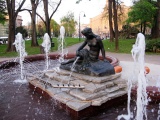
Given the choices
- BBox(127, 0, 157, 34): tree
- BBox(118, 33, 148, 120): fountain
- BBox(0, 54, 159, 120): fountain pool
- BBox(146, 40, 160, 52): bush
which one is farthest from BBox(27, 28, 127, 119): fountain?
BBox(127, 0, 157, 34): tree

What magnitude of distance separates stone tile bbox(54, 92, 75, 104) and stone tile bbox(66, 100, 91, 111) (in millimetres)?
152

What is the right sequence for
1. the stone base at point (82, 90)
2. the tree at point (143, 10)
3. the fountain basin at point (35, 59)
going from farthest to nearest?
the tree at point (143, 10)
the fountain basin at point (35, 59)
the stone base at point (82, 90)

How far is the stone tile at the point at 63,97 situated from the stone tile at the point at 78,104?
152mm

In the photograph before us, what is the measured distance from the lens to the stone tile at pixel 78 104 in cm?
383

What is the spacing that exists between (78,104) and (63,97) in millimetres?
504

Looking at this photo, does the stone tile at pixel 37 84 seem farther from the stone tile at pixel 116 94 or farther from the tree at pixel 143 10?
the tree at pixel 143 10

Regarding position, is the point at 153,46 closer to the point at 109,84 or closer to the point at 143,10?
the point at 143,10

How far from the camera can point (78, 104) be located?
393 centimetres

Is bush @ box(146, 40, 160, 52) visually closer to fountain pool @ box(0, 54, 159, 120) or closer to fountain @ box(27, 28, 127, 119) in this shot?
fountain @ box(27, 28, 127, 119)

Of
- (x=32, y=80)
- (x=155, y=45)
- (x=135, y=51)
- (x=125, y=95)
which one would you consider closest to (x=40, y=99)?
(x=32, y=80)

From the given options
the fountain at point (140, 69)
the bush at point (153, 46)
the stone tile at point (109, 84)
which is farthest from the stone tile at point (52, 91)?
the bush at point (153, 46)

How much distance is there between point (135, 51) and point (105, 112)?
1465mm

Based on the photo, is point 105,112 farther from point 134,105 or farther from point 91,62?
point 91,62

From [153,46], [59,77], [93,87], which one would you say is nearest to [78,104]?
[93,87]
